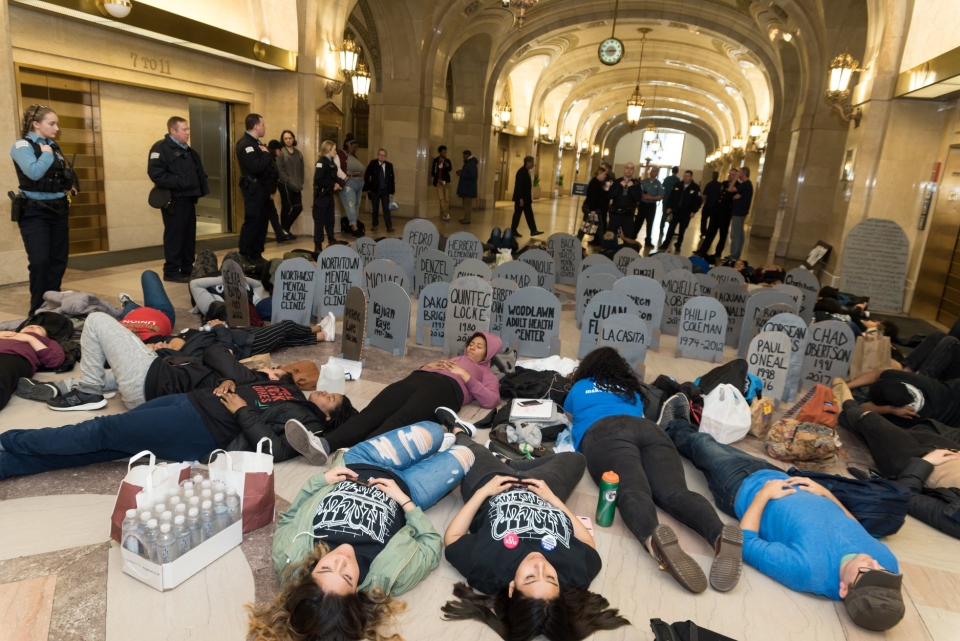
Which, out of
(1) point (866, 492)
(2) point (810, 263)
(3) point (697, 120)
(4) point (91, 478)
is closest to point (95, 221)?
(4) point (91, 478)

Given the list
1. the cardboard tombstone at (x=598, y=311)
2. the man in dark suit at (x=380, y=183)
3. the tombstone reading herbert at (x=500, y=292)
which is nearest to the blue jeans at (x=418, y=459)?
the cardboard tombstone at (x=598, y=311)

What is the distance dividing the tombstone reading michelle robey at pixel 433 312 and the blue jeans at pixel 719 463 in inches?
99.3

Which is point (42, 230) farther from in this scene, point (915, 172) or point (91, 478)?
point (915, 172)

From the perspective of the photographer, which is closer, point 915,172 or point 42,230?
point 42,230

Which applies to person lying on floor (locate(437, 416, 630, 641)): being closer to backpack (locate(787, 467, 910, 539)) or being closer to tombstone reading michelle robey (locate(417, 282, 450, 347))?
backpack (locate(787, 467, 910, 539))

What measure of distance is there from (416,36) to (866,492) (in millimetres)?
14393

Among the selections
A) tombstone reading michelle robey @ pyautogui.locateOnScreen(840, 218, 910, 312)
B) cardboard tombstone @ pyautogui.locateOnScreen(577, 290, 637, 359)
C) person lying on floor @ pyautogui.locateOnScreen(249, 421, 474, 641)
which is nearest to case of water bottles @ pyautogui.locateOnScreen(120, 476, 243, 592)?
person lying on floor @ pyautogui.locateOnScreen(249, 421, 474, 641)

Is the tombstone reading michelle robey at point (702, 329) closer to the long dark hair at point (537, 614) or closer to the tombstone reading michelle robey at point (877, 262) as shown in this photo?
the long dark hair at point (537, 614)

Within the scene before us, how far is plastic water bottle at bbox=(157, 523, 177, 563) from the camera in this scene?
8.13 ft

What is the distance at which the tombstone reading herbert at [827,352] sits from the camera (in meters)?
5.19

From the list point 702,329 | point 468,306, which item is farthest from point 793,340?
point 468,306

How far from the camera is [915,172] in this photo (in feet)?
30.8

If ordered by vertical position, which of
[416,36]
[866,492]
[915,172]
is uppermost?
[416,36]

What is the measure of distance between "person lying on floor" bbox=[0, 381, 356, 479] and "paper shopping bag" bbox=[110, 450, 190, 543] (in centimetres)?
61
